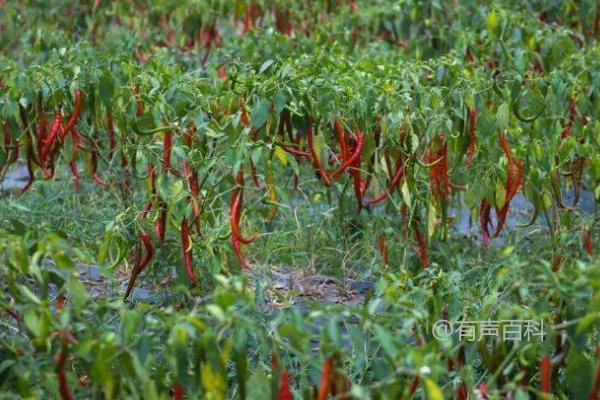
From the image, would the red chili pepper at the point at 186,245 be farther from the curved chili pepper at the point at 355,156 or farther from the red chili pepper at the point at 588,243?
the red chili pepper at the point at 588,243

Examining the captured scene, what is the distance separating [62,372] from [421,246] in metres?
1.59

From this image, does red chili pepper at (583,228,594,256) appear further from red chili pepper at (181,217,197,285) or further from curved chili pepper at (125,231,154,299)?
curved chili pepper at (125,231,154,299)

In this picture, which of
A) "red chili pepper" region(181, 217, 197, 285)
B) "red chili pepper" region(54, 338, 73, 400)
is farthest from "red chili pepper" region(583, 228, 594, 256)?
"red chili pepper" region(54, 338, 73, 400)

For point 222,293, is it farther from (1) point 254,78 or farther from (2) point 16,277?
(1) point 254,78

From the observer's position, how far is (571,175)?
4039 millimetres

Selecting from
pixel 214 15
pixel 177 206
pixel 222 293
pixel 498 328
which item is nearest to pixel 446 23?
pixel 214 15

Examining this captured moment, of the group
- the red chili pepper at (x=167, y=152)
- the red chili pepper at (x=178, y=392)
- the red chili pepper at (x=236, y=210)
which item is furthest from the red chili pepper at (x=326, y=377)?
the red chili pepper at (x=167, y=152)

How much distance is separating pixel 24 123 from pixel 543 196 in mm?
1635

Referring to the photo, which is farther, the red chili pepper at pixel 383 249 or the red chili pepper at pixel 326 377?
the red chili pepper at pixel 383 249

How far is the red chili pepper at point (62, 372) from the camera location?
221 cm

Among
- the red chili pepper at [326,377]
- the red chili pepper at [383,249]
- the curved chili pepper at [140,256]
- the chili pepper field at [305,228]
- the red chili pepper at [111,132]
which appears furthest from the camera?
the red chili pepper at [111,132]

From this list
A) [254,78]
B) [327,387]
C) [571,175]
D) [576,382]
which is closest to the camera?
[327,387]

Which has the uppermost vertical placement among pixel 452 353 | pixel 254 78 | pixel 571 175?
pixel 254 78

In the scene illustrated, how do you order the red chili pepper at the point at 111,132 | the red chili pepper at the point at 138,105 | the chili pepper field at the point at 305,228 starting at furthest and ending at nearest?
the red chili pepper at the point at 111,132 < the red chili pepper at the point at 138,105 < the chili pepper field at the point at 305,228
